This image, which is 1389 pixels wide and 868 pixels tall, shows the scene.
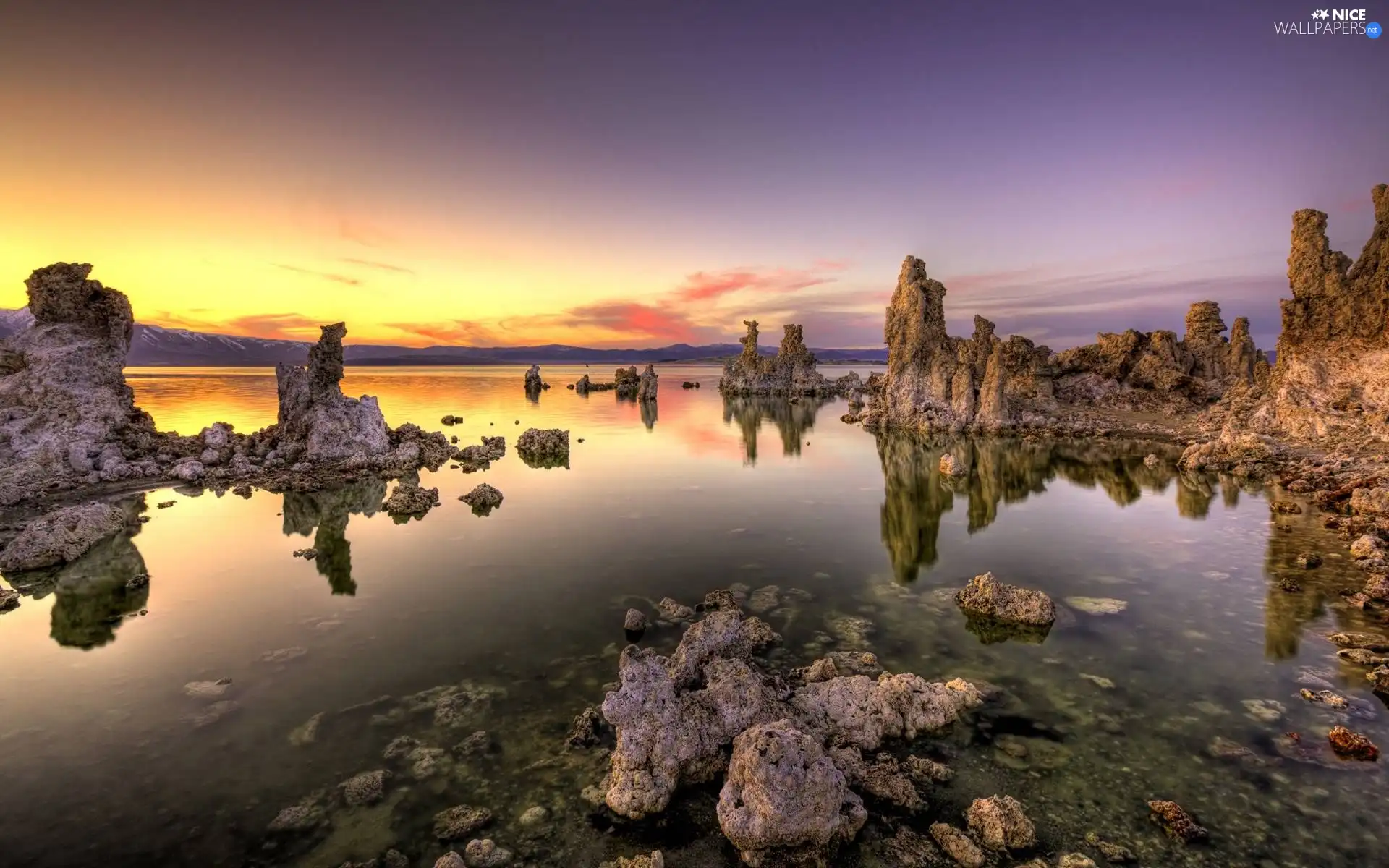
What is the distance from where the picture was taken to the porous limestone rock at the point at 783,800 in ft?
24.0

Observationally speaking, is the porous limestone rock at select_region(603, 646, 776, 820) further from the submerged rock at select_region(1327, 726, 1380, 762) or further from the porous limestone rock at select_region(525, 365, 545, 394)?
the porous limestone rock at select_region(525, 365, 545, 394)

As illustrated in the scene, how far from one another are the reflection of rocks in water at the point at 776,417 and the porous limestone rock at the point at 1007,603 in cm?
2351

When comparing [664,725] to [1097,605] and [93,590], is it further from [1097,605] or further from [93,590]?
[93,590]

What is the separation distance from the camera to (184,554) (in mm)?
19109

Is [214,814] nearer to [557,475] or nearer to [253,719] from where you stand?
[253,719]

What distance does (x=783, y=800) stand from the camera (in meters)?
7.38

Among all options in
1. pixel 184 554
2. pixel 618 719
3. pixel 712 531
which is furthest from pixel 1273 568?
A: pixel 184 554

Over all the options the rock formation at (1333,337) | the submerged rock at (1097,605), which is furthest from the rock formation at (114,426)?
the rock formation at (1333,337)

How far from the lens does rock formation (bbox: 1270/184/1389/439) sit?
33656mm

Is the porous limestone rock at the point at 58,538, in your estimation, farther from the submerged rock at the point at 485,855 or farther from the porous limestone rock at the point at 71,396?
the submerged rock at the point at 485,855

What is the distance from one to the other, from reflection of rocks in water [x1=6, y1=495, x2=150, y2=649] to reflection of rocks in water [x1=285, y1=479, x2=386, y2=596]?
14.2ft

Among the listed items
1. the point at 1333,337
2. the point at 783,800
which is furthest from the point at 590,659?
the point at 1333,337

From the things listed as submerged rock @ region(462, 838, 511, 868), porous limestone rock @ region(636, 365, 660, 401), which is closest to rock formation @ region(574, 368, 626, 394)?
porous limestone rock @ region(636, 365, 660, 401)

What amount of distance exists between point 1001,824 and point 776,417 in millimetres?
61593
